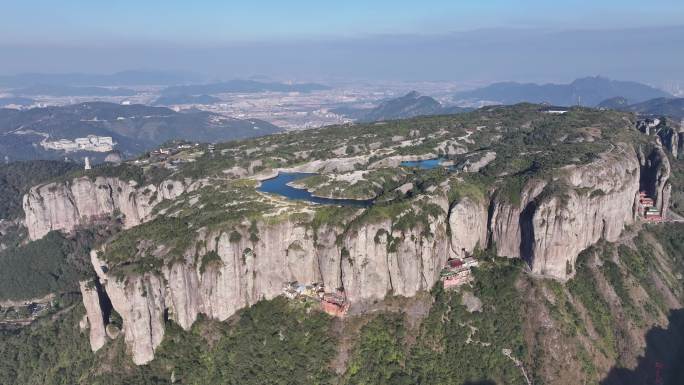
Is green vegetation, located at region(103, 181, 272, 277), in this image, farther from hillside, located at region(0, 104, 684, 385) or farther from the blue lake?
the blue lake

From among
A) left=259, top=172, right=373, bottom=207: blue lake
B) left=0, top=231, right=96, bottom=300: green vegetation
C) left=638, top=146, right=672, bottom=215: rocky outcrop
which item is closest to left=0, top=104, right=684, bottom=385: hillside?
left=259, top=172, right=373, bottom=207: blue lake

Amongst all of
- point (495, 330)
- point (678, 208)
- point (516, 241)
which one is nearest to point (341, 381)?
point (495, 330)

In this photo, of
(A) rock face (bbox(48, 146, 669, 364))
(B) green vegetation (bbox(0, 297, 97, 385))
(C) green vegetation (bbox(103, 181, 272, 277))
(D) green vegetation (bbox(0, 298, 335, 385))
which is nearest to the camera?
(D) green vegetation (bbox(0, 298, 335, 385))

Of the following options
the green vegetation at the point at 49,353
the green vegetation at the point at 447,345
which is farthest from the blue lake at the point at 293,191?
the green vegetation at the point at 49,353

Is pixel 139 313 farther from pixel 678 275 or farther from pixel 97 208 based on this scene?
pixel 678 275

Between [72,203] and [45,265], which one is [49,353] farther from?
[72,203]

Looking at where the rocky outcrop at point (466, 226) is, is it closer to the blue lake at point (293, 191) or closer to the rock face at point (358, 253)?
the rock face at point (358, 253)

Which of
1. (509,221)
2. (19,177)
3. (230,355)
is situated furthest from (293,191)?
(19,177)
